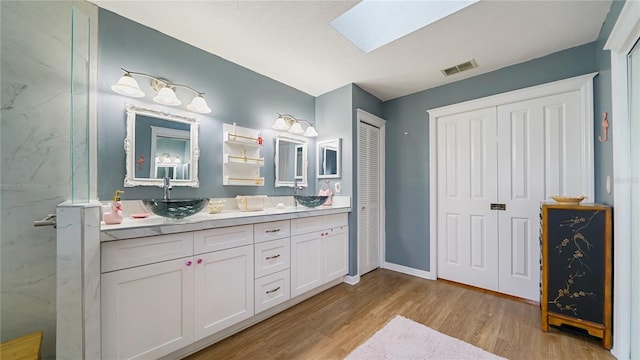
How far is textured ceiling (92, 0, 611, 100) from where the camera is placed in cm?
175

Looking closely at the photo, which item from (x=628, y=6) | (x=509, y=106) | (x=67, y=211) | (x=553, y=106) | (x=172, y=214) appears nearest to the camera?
(x=67, y=211)

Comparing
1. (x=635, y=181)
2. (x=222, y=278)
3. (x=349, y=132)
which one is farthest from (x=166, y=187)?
(x=635, y=181)

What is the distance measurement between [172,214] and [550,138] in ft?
11.8

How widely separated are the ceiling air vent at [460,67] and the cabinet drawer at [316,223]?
2.13 m

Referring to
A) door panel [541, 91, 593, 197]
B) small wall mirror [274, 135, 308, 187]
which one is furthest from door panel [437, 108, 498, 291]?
small wall mirror [274, 135, 308, 187]

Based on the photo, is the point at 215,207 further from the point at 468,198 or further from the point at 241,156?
the point at 468,198

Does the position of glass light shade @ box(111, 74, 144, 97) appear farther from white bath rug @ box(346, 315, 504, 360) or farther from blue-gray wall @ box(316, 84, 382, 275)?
white bath rug @ box(346, 315, 504, 360)

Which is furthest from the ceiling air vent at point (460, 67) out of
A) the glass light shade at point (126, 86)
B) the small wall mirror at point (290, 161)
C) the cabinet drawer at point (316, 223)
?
the glass light shade at point (126, 86)

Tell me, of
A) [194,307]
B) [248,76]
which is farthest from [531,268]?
[248,76]

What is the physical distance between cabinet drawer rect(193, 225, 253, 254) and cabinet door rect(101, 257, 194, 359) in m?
0.12

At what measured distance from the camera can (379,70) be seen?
271cm

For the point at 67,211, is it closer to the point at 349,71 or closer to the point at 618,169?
the point at 349,71

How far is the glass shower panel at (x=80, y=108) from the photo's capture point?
1.41m

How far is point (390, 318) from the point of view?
217 centimetres
